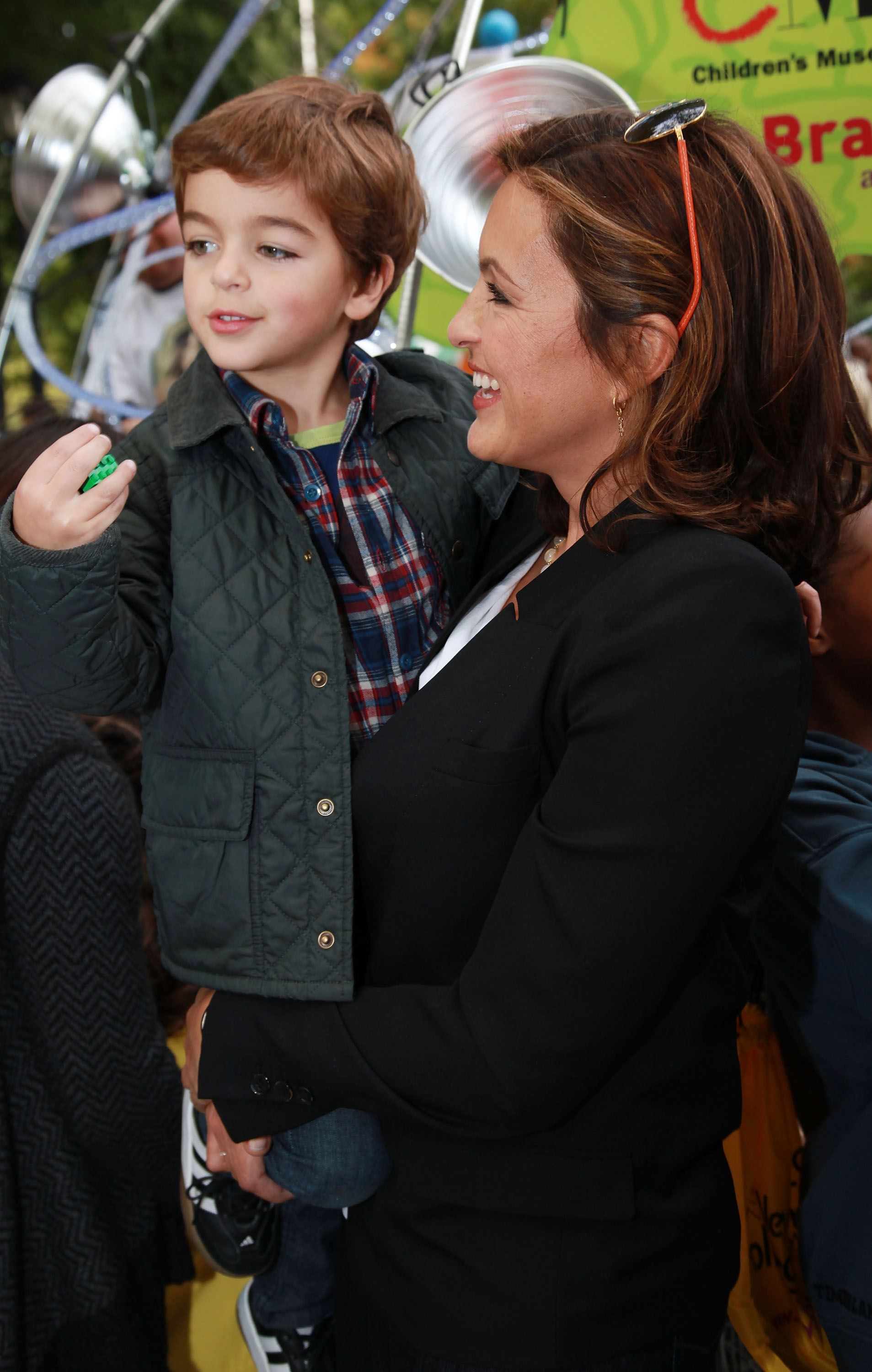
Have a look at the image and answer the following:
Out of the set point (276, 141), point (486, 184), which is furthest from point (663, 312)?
point (486, 184)

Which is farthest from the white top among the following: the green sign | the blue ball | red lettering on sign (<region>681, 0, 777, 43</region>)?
the blue ball

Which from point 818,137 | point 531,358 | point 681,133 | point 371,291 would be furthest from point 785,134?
point 531,358

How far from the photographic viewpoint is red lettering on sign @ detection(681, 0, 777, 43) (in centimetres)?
207

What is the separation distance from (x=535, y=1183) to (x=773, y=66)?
2.01 meters

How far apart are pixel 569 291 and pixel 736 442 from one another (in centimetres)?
24

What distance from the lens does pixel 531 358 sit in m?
1.19

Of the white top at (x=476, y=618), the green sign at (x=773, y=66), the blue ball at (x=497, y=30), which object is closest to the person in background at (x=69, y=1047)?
the white top at (x=476, y=618)

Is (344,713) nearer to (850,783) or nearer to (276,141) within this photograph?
A: (850,783)

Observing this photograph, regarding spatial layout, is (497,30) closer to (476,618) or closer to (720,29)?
(720,29)

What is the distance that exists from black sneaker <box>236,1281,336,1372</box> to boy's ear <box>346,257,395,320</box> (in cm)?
155

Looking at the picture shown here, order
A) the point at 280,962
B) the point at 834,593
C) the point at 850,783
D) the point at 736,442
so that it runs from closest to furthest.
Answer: the point at 736,442 < the point at 280,962 < the point at 850,783 < the point at 834,593

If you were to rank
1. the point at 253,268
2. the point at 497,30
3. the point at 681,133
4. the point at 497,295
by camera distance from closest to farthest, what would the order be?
the point at 681,133
the point at 497,295
the point at 253,268
the point at 497,30

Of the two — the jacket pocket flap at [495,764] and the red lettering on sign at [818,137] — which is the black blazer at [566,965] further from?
the red lettering on sign at [818,137]

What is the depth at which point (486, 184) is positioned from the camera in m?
2.07
